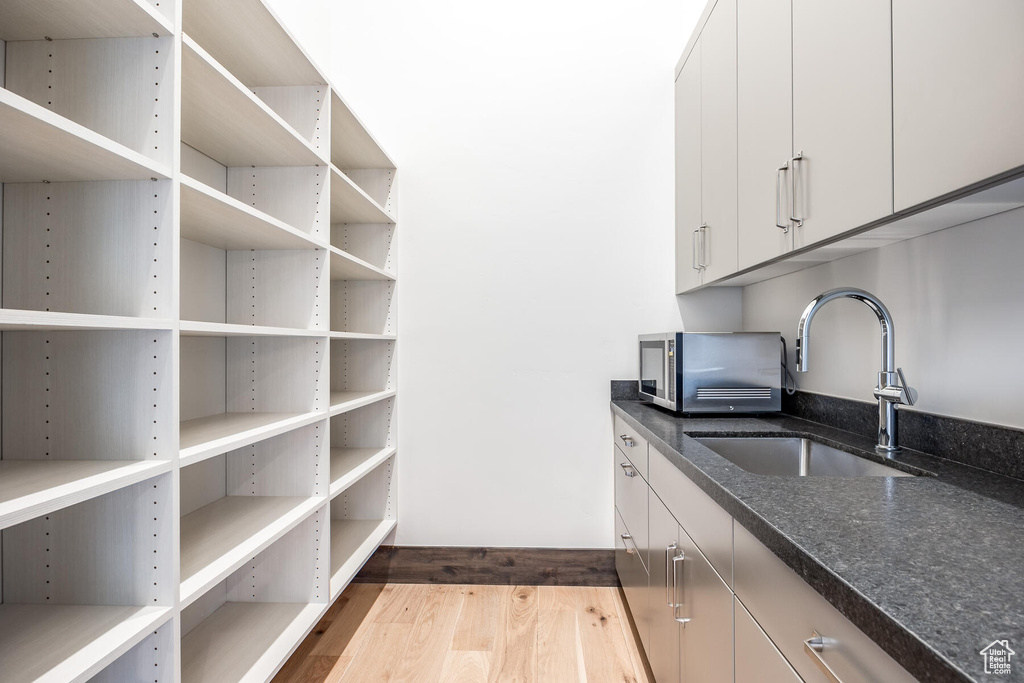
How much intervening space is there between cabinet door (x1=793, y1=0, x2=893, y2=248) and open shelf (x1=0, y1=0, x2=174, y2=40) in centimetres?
135

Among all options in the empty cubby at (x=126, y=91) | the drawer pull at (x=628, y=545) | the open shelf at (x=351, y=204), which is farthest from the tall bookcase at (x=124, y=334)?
the drawer pull at (x=628, y=545)

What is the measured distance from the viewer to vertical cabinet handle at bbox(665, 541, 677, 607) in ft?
4.44

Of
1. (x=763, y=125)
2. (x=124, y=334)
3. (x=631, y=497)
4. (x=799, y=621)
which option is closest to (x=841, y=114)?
(x=763, y=125)

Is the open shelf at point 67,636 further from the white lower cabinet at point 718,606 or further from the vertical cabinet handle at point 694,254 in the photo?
the vertical cabinet handle at point 694,254

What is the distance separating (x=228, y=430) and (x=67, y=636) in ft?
1.75

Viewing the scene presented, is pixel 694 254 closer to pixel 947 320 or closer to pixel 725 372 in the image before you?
pixel 725 372

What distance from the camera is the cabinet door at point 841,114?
965mm

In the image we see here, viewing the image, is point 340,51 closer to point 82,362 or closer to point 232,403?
point 232,403

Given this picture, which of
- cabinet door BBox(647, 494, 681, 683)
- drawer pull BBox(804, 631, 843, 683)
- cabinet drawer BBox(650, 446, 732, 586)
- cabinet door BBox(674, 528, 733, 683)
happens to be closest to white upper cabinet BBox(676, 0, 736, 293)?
cabinet drawer BBox(650, 446, 732, 586)

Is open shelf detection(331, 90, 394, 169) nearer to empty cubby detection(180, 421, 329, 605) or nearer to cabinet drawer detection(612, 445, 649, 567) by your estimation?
empty cubby detection(180, 421, 329, 605)

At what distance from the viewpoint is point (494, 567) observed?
2371mm

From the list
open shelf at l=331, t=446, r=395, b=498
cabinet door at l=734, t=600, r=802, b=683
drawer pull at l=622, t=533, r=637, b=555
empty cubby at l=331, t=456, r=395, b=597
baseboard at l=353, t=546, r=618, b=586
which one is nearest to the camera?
cabinet door at l=734, t=600, r=802, b=683

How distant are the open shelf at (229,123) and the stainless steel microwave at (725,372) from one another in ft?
4.86

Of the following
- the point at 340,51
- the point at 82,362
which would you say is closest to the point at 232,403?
the point at 82,362
